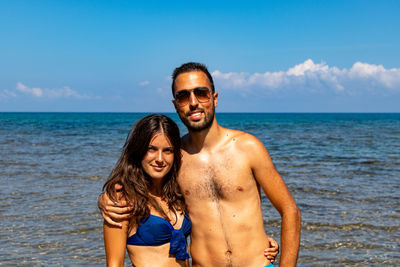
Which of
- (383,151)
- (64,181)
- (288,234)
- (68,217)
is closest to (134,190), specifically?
(288,234)

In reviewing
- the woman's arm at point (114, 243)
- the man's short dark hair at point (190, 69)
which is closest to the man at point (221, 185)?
the man's short dark hair at point (190, 69)

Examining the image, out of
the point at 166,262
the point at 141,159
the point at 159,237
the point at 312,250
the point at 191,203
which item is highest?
the point at 141,159

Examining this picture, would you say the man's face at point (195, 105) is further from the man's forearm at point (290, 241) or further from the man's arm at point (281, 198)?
the man's forearm at point (290, 241)

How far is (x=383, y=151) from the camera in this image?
2006cm

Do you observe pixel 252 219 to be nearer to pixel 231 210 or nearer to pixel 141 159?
pixel 231 210

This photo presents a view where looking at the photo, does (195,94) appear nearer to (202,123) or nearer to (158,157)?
(202,123)

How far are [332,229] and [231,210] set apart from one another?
4.74 m

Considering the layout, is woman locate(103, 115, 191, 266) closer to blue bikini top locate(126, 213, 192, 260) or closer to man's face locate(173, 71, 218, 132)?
blue bikini top locate(126, 213, 192, 260)

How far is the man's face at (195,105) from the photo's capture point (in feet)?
11.1

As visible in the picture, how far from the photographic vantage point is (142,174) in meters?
3.62

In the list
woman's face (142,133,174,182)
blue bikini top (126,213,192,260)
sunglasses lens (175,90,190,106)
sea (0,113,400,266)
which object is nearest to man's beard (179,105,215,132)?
sunglasses lens (175,90,190,106)

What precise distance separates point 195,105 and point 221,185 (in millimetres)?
741

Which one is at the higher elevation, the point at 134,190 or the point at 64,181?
the point at 134,190

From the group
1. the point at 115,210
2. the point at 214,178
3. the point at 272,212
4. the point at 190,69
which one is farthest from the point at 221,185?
the point at 272,212
